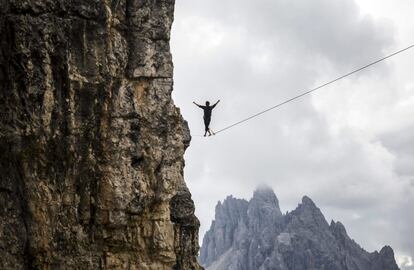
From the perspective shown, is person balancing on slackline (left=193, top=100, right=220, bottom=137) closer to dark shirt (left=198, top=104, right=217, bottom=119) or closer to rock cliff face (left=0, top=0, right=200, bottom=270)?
dark shirt (left=198, top=104, right=217, bottom=119)

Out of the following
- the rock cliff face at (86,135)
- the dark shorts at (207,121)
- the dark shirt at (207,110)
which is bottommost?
the rock cliff face at (86,135)

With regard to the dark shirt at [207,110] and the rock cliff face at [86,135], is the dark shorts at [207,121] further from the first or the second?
the rock cliff face at [86,135]

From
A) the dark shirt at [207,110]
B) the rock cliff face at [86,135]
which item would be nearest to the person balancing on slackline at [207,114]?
the dark shirt at [207,110]

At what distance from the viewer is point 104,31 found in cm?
2873

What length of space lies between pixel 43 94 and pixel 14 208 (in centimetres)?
540

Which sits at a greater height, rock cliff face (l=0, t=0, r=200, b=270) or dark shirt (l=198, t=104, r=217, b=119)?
dark shirt (l=198, t=104, r=217, b=119)

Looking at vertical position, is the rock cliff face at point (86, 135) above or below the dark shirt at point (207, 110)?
below

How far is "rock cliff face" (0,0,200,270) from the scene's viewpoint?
26766 millimetres

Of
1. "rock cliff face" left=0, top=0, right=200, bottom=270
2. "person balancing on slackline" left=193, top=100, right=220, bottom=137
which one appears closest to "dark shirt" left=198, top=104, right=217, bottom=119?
"person balancing on slackline" left=193, top=100, right=220, bottom=137

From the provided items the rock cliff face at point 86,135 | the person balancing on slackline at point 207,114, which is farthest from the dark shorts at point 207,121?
the rock cliff face at point 86,135

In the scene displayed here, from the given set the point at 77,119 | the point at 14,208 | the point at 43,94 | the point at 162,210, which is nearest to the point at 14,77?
the point at 43,94

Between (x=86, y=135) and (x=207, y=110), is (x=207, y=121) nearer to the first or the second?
(x=207, y=110)

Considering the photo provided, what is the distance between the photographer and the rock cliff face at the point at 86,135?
26.8 m

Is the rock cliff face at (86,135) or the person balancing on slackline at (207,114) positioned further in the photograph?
the person balancing on slackline at (207,114)
